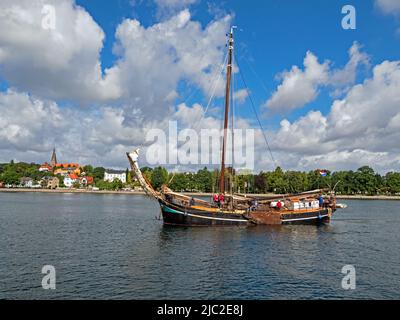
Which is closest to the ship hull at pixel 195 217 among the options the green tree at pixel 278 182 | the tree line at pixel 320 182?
the tree line at pixel 320 182

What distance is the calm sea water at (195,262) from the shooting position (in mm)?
23562

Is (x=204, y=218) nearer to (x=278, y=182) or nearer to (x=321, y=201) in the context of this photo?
(x=321, y=201)

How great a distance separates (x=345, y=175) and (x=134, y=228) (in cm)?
16507

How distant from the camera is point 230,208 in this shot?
53344 mm

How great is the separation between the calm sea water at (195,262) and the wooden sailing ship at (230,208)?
2.44 m

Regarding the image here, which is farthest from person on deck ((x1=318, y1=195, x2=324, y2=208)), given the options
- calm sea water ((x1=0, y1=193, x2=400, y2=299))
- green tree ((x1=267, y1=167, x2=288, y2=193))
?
green tree ((x1=267, y1=167, x2=288, y2=193))

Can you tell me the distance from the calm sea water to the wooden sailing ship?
96.1 inches

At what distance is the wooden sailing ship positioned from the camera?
51250 millimetres

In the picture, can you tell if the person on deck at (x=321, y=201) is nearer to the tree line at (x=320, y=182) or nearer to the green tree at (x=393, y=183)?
the tree line at (x=320, y=182)

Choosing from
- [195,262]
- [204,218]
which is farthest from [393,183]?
[195,262]

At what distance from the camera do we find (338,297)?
22969mm

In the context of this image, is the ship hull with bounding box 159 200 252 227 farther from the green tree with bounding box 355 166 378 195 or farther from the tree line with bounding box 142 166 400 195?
the green tree with bounding box 355 166 378 195
